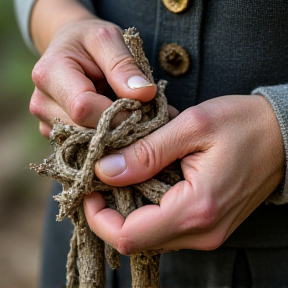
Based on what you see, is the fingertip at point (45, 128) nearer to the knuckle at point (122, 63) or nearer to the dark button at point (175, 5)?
the knuckle at point (122, 63)

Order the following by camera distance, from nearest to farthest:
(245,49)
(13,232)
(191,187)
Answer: (191,187) → (245,49) → (13,232)

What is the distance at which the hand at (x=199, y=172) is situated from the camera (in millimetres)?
638

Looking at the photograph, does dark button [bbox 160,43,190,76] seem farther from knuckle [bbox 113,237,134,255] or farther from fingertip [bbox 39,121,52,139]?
knuckle [bbox 113,237,134,255]

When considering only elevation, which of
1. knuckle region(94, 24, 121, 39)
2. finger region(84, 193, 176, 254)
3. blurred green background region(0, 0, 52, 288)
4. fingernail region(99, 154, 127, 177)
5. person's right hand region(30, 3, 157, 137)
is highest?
knuckle region(94, 24, 121, 39)

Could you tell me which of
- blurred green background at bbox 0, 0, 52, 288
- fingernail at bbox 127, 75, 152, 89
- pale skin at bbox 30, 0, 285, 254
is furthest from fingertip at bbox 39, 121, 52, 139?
blurred green background at bbox 0, 0, 52, 288

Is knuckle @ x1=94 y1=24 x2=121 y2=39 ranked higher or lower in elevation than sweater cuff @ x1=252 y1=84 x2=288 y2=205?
higher

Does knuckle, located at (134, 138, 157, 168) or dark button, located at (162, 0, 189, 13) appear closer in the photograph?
knuckle, located at (134, 138, 157, 168)

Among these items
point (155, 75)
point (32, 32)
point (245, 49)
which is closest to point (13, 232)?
point (32, 32)

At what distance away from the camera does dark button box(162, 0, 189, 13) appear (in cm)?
81

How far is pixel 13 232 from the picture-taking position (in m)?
2.47

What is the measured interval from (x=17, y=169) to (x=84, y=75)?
6.73 feet

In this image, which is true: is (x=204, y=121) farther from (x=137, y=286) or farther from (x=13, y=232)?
(x=13, y=232)

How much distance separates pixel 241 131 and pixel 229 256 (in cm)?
35

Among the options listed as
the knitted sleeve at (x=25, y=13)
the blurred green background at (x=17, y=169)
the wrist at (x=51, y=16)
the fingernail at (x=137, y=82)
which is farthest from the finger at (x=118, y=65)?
the blurred green background at (x=17, y=169)
